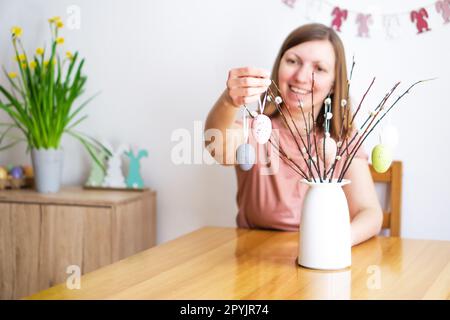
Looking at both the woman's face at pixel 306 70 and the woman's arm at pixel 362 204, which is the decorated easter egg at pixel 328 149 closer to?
the woman's arm at pixel 362 204

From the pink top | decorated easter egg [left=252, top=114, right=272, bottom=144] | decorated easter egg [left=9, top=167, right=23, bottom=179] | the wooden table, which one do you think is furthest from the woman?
decorated easter egg [left=9, top=167, right=23, bottom=179]

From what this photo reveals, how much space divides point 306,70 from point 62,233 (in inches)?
46.6

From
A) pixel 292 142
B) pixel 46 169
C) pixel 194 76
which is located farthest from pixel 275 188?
pixel 46 169

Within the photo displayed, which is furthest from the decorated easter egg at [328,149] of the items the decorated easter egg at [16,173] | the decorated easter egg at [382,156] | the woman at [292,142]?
the decorated easter egg at [16,173]

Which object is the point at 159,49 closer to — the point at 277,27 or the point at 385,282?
the point at 277,27

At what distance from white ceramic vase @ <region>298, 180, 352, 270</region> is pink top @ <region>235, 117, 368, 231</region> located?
24.6 inches

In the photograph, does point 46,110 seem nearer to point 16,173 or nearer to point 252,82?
point 16,173

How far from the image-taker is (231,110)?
1.70 meters

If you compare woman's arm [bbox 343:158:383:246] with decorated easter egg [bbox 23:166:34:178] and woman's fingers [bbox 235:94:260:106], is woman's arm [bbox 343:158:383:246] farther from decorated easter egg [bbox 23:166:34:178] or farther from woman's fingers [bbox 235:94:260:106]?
decorated easter egg [bbox 23:166:34:178]

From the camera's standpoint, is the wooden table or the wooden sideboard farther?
the wooden sideboard

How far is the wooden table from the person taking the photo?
122cm

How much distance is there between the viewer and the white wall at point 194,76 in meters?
2.39

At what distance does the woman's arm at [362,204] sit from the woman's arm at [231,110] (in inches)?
14.1
